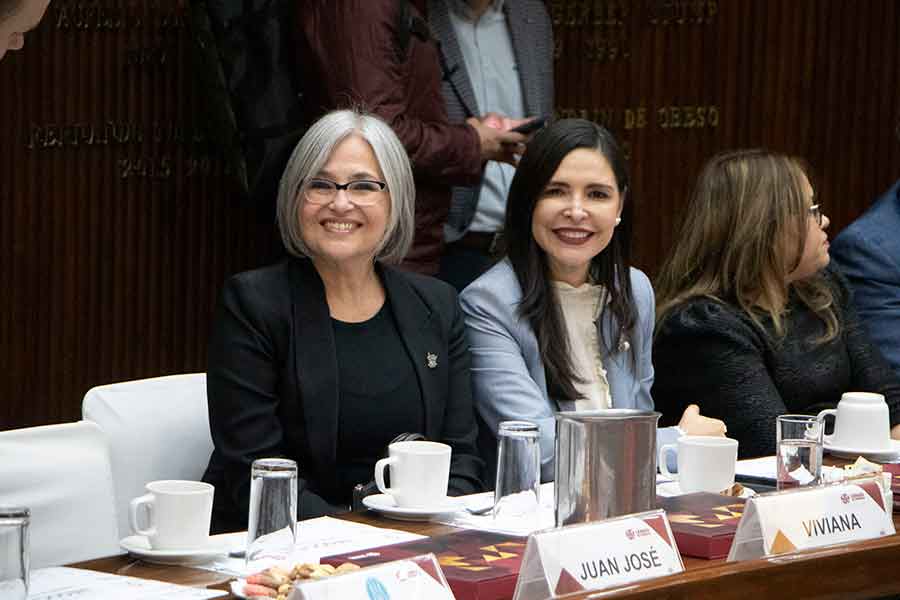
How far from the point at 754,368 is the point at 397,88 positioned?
1.07m

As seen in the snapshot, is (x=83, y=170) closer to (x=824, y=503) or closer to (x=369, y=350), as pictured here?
(x=369, y=350)

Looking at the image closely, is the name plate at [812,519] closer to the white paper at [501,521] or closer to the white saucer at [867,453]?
the white paper at [501,521]

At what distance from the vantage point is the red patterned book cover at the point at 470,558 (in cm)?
195

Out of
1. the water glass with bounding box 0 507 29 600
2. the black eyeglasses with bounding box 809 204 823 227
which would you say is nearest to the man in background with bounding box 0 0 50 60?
the water glass with bounding box 0 507 29 600

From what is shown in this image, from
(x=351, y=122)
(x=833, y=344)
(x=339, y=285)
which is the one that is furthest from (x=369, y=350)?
(x=833, y=344)

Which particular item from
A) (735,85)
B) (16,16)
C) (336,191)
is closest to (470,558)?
(16,16)

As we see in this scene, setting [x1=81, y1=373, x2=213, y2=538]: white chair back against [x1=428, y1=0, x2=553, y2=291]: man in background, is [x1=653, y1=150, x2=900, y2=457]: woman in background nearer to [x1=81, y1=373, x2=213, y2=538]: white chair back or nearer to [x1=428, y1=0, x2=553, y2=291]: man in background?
[x1=428, y1=0, x2=553, y2=291]: man in background

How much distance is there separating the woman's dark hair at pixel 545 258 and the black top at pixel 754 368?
0.92 ft

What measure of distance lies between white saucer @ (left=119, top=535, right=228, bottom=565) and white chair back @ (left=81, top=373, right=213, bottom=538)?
0.61 meters

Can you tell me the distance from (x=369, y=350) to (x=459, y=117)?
129 cm

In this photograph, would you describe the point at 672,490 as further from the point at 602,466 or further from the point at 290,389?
the point at 290,389

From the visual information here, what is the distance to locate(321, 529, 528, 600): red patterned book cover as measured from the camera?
1.95m

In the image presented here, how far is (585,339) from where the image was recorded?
11.8 ft

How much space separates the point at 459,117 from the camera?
4.34 metres
